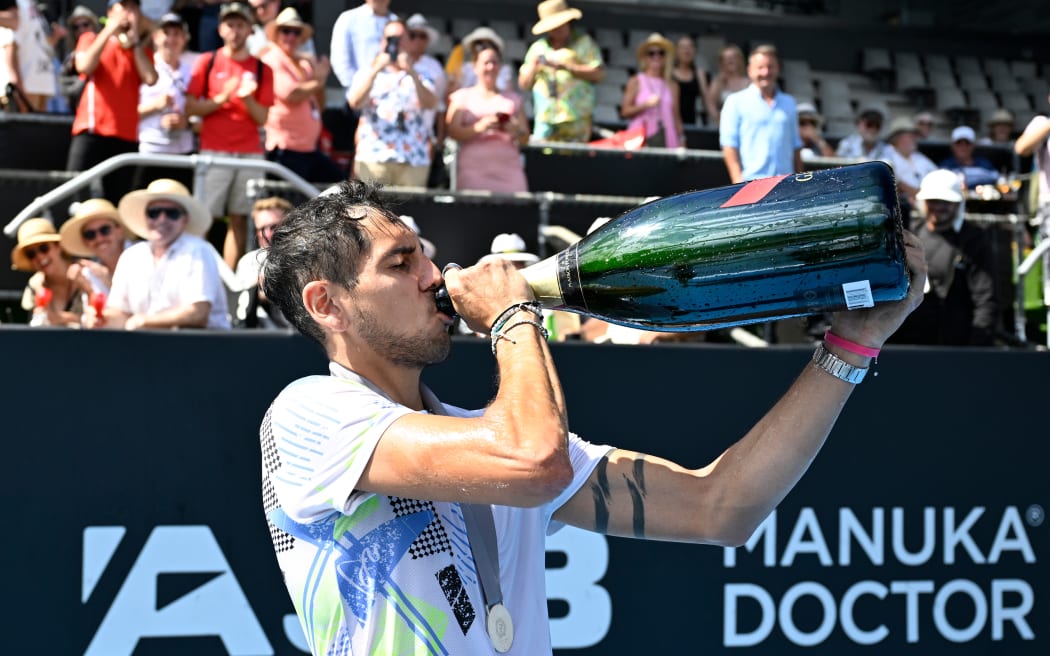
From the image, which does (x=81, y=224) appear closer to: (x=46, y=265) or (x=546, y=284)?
(x=46, y=265)

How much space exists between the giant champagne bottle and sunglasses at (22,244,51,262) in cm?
394

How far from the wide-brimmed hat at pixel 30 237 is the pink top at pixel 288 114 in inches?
64.4

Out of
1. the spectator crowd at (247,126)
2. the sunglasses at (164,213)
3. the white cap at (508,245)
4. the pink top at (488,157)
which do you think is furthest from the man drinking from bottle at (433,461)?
A: the pink top at (488,157)

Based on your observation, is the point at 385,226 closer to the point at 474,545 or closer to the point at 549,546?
the point at 474,545

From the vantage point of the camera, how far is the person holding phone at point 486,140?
706 centimetres

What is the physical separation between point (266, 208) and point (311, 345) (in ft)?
5.12

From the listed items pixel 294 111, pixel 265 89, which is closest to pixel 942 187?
pixel 294 111

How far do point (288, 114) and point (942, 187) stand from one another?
3505mm

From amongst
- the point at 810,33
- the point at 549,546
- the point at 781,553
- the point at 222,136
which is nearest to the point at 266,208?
the point at 222,136

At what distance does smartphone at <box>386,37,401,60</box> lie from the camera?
6805 millimetres

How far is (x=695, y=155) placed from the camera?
7824mm

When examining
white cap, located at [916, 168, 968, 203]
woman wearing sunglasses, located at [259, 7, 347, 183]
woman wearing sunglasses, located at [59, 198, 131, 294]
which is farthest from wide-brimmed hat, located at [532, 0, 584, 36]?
woman wearing sunglasses, located at [59, 198, 131, 294]

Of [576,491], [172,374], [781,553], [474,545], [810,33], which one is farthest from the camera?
[810,33]

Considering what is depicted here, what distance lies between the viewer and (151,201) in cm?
559
